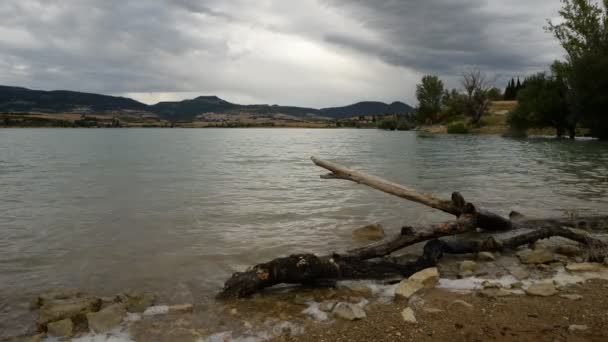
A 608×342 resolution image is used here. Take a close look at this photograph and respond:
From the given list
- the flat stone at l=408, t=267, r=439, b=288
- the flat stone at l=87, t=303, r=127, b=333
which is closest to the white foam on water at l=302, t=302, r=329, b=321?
the flat stone at l=408, t=267, r=439, b=288

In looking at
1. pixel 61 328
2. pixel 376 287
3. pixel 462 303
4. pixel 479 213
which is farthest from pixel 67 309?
pixel 479 213

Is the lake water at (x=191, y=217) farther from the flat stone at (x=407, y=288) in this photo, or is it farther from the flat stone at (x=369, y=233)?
the flat stone at (x=407, y=288)

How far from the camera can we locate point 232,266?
8.53 metres

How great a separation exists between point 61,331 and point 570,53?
69.5 metres

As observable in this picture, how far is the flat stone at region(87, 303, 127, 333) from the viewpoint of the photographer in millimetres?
5578

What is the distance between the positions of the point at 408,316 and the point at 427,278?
1433mm

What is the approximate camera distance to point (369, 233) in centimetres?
1058

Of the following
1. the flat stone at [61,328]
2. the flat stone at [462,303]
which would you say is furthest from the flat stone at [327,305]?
the flat stone at [61,328]

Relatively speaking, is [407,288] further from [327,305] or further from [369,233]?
[369,233]

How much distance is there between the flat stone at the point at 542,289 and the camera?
616 centimetres

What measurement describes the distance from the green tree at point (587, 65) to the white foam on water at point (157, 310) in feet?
201

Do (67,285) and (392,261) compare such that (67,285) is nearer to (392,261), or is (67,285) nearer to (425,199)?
(392,261)

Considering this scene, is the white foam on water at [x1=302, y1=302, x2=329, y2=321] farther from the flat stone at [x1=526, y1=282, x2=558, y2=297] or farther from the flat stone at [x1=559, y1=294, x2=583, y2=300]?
the flat stone at [x1=559, y1=294, x2=583, y2=300]

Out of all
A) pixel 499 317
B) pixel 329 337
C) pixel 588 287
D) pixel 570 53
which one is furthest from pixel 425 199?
pixel 570 53
